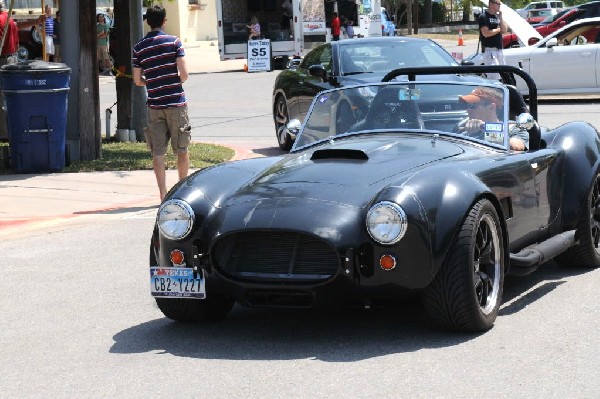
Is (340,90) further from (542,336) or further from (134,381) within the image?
(134,381)

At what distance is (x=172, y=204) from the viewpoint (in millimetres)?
6809

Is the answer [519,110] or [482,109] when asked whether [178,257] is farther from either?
[519,110]

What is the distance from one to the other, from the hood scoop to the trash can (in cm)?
749

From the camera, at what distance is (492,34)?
20.5m

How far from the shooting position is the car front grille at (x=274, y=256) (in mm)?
6352

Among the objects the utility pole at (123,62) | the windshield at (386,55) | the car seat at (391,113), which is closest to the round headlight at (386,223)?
the car seat at (391,113)

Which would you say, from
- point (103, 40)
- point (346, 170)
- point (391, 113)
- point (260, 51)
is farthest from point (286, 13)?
point (346, 170)

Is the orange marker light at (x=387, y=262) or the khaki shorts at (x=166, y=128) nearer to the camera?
the orange marker light at (x=387, y=262)

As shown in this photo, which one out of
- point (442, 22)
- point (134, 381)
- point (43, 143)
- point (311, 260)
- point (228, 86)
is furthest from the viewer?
point (442, 22)

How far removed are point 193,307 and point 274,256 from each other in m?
0.71

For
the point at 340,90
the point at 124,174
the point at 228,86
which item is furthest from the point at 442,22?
the point at 340,90

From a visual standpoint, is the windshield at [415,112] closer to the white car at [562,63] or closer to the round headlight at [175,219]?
the round headlight at [175,219]

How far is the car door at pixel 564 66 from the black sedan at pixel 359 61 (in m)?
6.28

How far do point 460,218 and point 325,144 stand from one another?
1788mm
